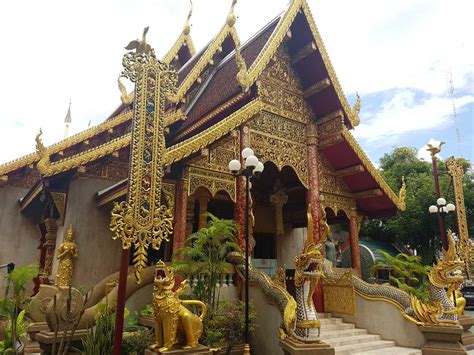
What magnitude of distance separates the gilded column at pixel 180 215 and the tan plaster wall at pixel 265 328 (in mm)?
1836

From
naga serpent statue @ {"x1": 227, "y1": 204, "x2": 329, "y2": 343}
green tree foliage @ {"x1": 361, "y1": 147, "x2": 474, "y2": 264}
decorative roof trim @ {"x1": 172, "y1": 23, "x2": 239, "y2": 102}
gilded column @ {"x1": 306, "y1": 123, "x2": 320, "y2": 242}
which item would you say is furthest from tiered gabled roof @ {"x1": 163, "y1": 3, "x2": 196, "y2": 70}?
green tree foliage @ {"x1": 361, "y1": 147, "x2": 474, "y2": 264}

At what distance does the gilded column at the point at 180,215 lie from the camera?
7.62 metres

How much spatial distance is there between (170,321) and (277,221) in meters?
8.26

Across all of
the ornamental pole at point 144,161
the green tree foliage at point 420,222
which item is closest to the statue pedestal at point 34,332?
the ornamental pole at point 144,161

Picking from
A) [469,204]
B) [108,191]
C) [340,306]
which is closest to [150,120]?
[108,191]

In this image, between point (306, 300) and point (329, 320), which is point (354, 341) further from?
point (306, 300)

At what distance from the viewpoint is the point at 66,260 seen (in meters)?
7.91

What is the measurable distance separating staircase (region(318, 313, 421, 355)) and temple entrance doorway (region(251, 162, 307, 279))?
4362mm

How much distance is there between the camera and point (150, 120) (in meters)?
5.32

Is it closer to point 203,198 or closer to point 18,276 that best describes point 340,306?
point 203,198

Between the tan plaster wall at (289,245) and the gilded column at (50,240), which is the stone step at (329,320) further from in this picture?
the gilded column at (50,240)

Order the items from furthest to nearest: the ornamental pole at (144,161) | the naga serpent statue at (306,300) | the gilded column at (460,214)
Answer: the gilded column at (460,214) < the naga serpent statue at (306,300) < the ornamental pole at (144,161)

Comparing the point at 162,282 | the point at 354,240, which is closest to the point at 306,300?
the point at 162,282

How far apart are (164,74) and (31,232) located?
8412mm
